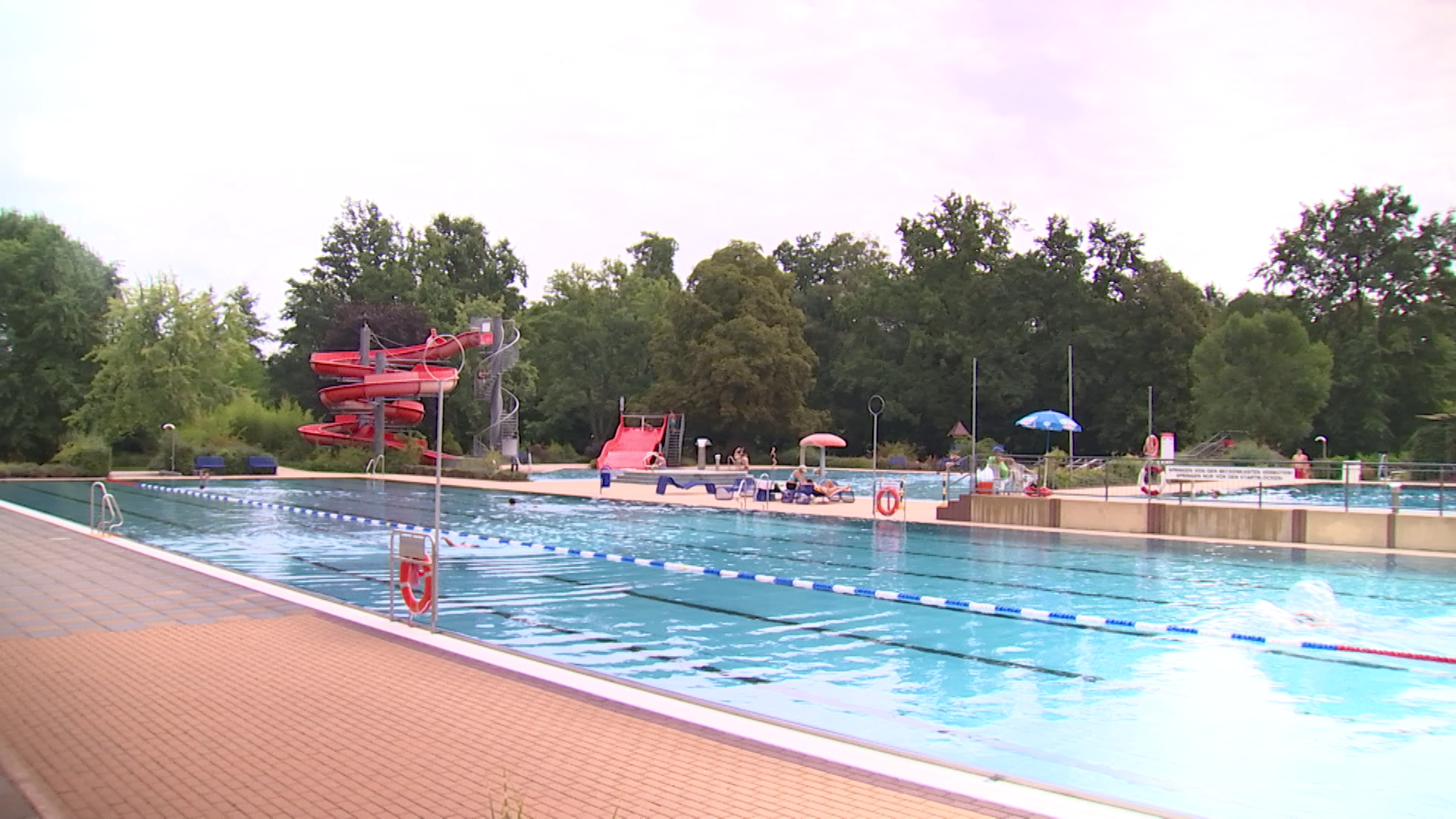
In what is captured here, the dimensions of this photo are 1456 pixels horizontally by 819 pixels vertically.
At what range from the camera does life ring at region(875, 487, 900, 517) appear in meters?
20.8

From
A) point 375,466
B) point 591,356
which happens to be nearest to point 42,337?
point 375,466

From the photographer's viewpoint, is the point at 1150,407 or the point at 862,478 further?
the point at 1150,407

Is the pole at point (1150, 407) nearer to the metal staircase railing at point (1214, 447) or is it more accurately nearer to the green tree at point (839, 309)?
the metal staircase railing at point (1214, 447)

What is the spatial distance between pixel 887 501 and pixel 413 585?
46.1ft

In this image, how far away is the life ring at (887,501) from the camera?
20.8m

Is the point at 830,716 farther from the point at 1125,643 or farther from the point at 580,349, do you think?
the point at 580,349

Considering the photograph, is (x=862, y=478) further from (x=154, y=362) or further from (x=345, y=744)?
(x=345, y=744)

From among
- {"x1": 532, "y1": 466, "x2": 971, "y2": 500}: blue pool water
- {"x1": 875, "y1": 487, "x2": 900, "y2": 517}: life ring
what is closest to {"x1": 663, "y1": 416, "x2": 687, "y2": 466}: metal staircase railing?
{"x1": 532, "y1": 466, "x2": 971, "y2": 500}: blue pool water

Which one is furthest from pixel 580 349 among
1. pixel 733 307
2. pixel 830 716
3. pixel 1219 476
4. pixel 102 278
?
pixel 830 716

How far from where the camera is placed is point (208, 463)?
32594 millimetres

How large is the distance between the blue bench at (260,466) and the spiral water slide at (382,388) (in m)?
4.78

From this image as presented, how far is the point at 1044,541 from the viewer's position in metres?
17.5

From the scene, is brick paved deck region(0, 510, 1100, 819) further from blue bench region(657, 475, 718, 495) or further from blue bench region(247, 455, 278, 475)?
blue bench region(247, 455, 278, 475)

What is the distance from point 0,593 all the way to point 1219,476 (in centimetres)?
2853
